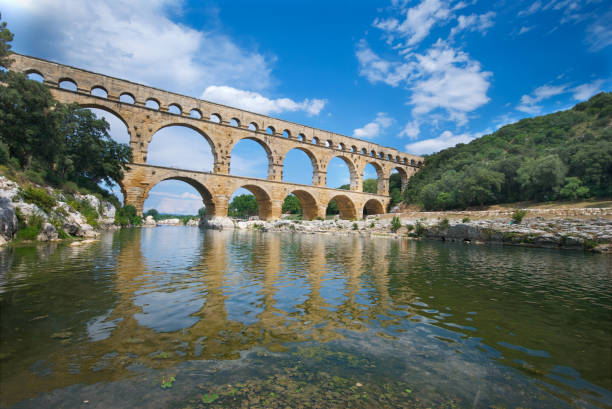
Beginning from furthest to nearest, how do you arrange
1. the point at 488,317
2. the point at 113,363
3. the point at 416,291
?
the point at 416,291
the point at 488,317
the point at 113,363

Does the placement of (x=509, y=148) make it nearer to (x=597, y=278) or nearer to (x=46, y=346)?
(x=597, y=278)

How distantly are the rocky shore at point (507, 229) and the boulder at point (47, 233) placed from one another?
15.7 meters

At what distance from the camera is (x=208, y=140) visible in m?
26.3

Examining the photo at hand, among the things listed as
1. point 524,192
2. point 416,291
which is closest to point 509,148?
point 524,192

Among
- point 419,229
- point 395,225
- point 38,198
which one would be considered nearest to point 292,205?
point 395,225

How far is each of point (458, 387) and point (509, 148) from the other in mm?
39042

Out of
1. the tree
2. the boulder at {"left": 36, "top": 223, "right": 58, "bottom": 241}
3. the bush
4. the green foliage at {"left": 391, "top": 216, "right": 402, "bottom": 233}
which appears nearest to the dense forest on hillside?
the bush

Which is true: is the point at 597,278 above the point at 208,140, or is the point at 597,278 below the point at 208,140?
below

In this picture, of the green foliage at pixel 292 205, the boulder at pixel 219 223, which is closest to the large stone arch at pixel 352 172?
the boulder at pixel 219 223

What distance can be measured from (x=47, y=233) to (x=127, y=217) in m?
13.2

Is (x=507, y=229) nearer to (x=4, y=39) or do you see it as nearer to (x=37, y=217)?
(x=37, y=217)

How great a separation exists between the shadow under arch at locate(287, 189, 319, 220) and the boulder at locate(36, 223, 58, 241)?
22.4 meters

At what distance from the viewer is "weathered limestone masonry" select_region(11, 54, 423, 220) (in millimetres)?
21188

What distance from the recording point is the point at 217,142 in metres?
26.2
